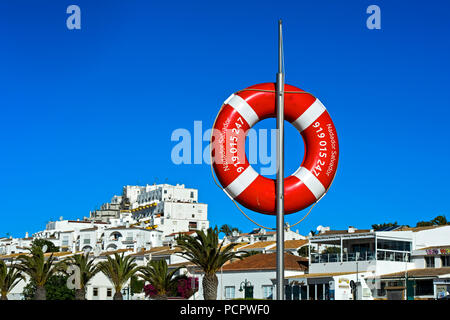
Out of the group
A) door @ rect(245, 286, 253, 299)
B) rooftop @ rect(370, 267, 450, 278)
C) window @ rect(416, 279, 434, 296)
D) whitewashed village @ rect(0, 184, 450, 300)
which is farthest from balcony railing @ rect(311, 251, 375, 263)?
door @ rect(245, 286, 253, 299)

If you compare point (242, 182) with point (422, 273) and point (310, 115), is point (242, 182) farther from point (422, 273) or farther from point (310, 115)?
point (422, 273)

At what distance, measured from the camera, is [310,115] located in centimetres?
1054

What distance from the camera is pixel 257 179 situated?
33.0 ft

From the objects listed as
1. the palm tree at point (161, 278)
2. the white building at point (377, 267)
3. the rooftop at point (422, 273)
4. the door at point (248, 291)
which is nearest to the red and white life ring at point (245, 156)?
the white building at point (377, 267)

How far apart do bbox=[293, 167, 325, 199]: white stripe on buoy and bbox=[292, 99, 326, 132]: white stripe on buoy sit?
74cm

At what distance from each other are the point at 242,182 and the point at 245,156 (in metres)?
0.46

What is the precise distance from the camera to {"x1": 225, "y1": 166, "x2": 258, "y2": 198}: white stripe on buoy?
1009 cm

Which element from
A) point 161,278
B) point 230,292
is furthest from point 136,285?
point 230,292

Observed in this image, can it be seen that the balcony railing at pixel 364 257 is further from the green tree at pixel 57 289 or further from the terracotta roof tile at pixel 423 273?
the green tree at pixel 57 289

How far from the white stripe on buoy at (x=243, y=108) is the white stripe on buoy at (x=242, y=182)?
783 mm

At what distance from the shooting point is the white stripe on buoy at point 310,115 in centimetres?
1052

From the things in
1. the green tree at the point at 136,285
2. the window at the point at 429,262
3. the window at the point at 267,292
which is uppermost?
the window at the point at 429,262
